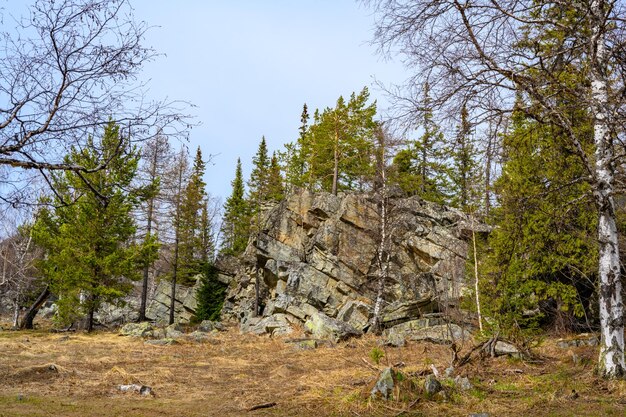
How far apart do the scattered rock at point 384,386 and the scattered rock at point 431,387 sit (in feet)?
1.75

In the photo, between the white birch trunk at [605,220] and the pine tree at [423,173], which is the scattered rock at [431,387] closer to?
the white birch trunk at [605,220]

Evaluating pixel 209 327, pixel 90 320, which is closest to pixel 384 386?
pixel 209 327

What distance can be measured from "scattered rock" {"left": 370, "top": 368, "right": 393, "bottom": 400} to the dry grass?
141 millimetres

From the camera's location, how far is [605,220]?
681 cm

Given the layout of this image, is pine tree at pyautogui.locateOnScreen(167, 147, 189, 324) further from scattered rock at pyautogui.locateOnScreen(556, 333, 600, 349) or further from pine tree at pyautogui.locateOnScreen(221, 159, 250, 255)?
scattered rock at pyautogui.locateOnScreen(556, 333, 600, 349)

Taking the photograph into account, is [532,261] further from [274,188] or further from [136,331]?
[274,188]

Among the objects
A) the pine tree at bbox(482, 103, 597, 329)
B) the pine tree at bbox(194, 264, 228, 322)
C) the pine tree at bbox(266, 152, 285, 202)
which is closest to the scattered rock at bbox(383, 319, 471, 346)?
the pine tree at bbox(482, 103, 597, 329)

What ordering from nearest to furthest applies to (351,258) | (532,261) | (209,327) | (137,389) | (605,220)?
(605,220), (137,389), (532,261), (351,258), (209,327)

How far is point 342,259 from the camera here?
2455cm

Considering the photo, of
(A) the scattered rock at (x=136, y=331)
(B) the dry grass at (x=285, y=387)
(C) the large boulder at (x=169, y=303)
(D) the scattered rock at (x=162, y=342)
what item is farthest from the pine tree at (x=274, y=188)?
(B) the dry grass at (x=285, y=387)

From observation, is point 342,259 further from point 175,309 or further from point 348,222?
point 175,309

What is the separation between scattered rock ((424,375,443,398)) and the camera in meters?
6.30

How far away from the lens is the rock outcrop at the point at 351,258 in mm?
21203

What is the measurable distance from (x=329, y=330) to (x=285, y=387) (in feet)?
28.5
